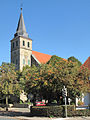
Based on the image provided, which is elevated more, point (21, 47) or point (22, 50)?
point (21, 47)

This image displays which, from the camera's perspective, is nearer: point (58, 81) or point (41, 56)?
point (58, 81)

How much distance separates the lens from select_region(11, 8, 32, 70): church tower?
2258 inches

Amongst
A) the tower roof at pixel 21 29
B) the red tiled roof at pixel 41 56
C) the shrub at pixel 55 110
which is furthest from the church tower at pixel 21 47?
the shrub at pixel 55 110

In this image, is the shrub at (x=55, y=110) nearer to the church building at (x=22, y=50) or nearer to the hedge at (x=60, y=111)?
Answer: the hedge at (x=60, y=111)

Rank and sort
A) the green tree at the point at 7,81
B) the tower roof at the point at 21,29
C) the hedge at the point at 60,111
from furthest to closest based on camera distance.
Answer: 1. the tower roof at the point at 21,29
2. the green tree at the point at 7,81
3. the hedge at the point at 60,111

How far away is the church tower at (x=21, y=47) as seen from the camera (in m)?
57.3

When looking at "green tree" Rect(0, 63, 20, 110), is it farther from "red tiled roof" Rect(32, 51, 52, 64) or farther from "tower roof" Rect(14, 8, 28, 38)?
"tower roof" Rect(14, 8, 28, 38)

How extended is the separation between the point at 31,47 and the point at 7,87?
113 feet

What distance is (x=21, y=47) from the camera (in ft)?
191

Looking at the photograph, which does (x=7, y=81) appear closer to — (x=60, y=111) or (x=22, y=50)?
(x=60, y=111)

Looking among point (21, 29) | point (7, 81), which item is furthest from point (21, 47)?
point (7, 81)

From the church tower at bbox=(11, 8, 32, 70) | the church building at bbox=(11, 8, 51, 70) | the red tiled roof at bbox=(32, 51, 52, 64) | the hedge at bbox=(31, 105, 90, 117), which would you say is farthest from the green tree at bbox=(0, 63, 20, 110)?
the red tiled roof at bbox=(32, 51, 52, 64)

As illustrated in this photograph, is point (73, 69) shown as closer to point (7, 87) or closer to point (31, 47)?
point (7, 87)

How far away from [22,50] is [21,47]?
3.28 ft
